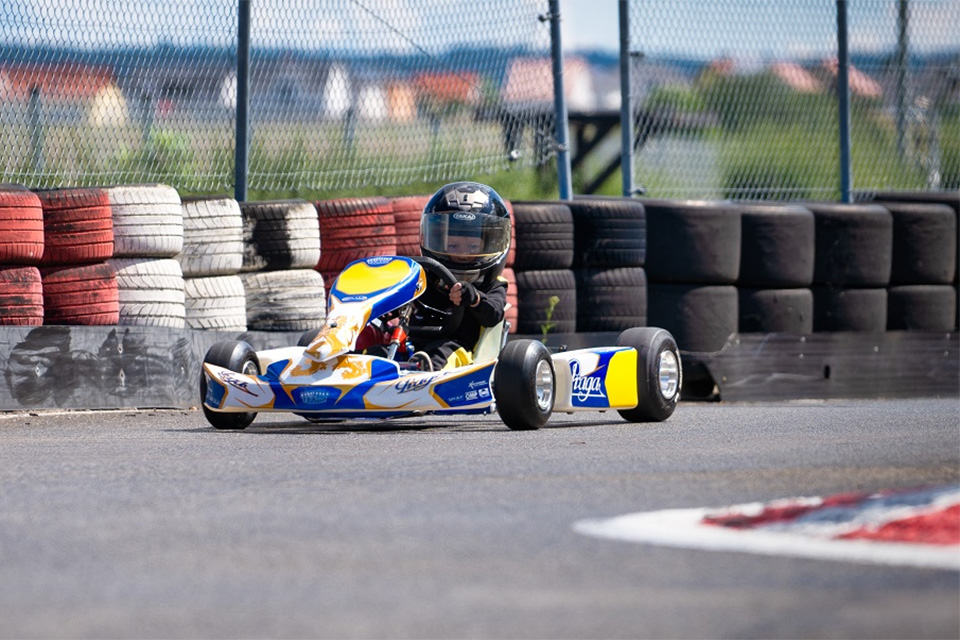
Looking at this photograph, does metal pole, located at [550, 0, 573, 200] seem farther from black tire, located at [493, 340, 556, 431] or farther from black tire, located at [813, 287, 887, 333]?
black tire, located at [493, 340, 556, 431]

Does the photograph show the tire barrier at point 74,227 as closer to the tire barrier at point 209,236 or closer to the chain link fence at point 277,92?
the chain link fence at point 277,92

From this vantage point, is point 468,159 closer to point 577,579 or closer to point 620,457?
point 620,457

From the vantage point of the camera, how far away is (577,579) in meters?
3.28

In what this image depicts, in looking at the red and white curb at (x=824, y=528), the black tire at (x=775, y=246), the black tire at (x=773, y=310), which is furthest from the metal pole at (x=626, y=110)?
the red and white curb at (x=824, y=528)

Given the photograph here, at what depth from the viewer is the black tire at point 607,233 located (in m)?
10.0

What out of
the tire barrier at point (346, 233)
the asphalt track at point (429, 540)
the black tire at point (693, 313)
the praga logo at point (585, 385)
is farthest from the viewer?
the black tire at point (693, 313)

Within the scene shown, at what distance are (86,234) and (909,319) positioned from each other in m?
5.62

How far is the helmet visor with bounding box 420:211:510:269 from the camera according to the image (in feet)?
25.8

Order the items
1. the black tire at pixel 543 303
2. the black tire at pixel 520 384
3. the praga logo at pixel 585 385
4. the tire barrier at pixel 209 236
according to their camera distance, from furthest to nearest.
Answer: the black tire at pixel 543 303, the tire barrier at pixel 209 236, the praga logo at pixel 585 385, the black tire at pixel 520 384

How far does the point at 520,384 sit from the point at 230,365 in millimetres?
1278

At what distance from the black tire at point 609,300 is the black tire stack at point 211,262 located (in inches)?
85.2

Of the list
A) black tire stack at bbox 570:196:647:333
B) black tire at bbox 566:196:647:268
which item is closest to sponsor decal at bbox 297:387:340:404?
black tire stack at bbox 570:196:647:333

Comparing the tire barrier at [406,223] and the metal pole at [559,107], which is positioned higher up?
the metal pole at [559,107]

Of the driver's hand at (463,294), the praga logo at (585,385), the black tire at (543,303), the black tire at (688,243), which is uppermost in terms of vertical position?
the black tire at (688,243)
